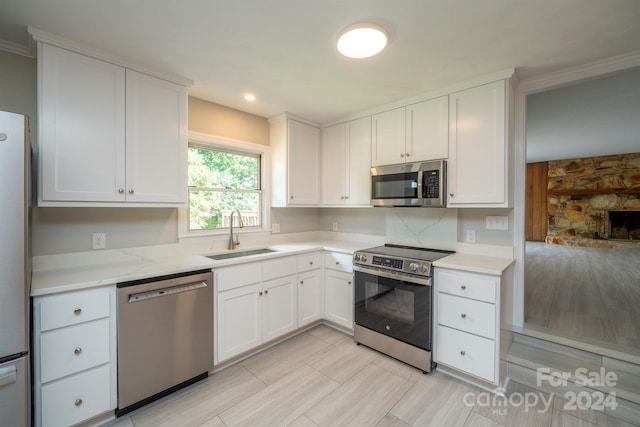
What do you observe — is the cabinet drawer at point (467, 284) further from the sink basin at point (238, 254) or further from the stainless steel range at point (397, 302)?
the sink basin at point (238, 254)

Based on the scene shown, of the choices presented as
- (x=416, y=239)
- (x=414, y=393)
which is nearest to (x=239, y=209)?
(x=416, y=239)

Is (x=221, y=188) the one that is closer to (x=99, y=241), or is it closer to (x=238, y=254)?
(x=238, y=254)

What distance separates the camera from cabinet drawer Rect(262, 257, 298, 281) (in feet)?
8.07

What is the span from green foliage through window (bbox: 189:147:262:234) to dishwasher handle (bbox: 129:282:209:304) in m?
0.82

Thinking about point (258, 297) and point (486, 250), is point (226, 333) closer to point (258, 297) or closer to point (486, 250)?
point (258, 297)

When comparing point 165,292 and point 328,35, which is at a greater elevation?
point 328,35

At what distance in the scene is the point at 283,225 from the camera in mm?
3389

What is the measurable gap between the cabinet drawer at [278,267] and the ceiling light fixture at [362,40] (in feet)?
5.91

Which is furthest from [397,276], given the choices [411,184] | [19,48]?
[19,48]

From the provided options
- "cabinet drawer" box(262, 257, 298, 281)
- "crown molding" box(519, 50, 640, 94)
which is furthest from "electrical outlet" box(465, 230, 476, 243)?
"cabinet drawer" box(262, 257, 298, 281)

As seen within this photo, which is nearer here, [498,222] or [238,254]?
[498,222]

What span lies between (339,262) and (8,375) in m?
2.30

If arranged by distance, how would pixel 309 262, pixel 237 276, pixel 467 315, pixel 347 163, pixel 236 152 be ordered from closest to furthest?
pixel 467 315 → pixel 237 276 → pixel 309 262 → pixel 236 152 → pixel 347 163

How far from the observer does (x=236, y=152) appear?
9.87 ft
